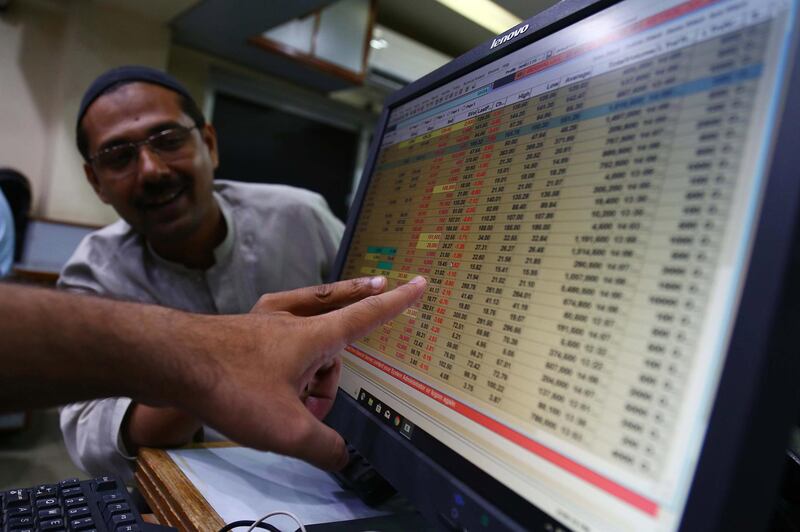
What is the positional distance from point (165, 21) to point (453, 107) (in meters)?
2.60

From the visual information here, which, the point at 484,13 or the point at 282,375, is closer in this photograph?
the point at 282,375

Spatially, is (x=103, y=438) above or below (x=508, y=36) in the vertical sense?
below

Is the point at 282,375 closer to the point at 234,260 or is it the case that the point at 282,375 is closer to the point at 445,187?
the point at 445,187

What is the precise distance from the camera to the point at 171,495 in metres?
0.46

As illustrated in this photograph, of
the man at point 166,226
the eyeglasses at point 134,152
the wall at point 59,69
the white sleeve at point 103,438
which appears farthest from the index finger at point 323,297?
the wall at point 59,69

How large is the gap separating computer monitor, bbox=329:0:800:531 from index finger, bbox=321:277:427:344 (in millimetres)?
22

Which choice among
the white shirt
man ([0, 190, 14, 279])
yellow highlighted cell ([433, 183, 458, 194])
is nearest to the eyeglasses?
the white shirt

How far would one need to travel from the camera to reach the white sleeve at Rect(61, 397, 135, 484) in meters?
0.62

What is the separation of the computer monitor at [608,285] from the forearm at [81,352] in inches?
7.4

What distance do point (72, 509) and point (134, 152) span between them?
29.4 inches

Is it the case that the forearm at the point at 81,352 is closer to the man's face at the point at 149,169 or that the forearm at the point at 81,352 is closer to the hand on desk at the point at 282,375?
the hand on desk at the point at 282,375

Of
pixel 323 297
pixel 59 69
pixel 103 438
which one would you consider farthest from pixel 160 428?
pixel 59 69

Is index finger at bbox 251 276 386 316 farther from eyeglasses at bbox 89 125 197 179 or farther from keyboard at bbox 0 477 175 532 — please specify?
eyeglasses at bbox 89 125 197 179

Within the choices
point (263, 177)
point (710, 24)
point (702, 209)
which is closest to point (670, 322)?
point (702, 209)
